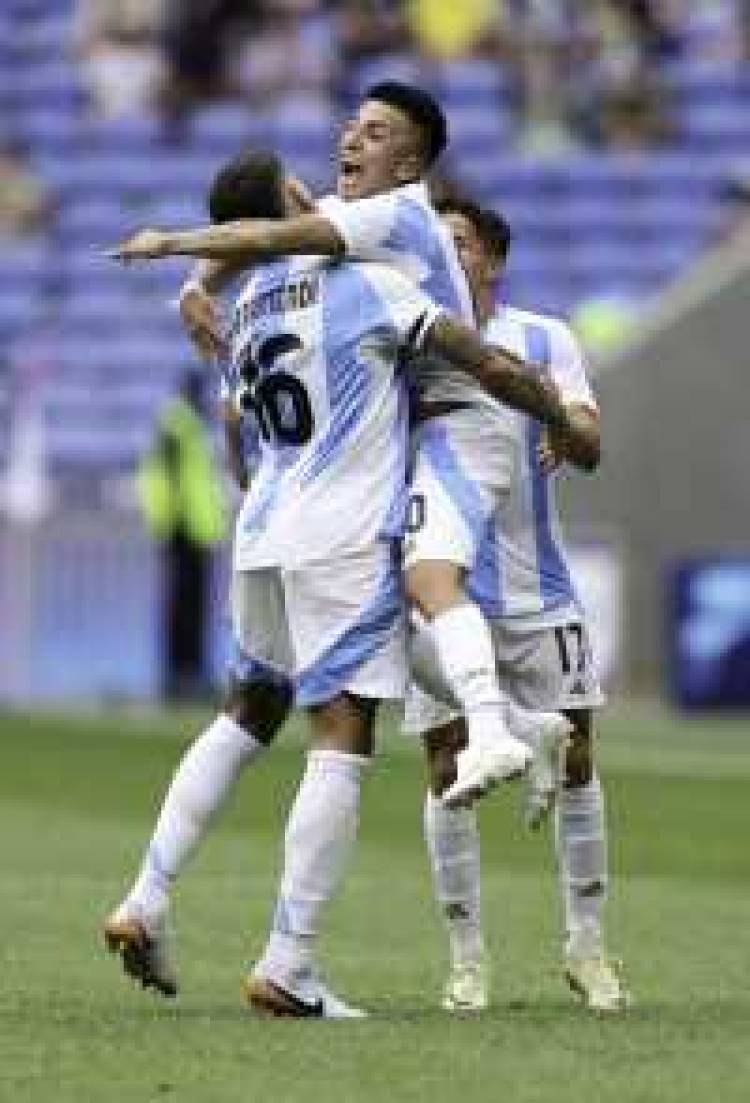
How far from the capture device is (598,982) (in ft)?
28.1

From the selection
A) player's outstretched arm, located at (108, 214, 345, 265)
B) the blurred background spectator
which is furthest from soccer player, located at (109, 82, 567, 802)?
the blurred background spectator

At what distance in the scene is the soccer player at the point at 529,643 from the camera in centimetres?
863

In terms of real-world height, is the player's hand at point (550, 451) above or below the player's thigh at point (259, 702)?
above

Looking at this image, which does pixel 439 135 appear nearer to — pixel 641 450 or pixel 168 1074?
pixel 168 1074

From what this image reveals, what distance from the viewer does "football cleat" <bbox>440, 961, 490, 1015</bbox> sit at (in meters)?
8.42

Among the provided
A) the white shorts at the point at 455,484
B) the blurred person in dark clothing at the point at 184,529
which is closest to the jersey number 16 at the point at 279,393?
the white shorts at the point at 455,484

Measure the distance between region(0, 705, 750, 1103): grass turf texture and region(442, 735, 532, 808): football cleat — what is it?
18.4 inches

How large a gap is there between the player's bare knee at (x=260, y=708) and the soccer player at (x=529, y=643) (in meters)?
0.33

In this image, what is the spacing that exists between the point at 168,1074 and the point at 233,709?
1.60 metres

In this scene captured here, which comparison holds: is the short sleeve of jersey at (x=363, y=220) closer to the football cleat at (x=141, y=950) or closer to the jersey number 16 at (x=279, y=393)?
the jersey number 16 at (x=279, y=393)

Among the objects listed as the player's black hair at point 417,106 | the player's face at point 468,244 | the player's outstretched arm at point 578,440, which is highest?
the player's black hair at point 417,106

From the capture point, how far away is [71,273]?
104 ft

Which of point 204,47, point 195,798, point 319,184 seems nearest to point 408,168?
point 195,798

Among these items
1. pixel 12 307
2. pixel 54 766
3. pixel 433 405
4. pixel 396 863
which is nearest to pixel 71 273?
pixel 12 307
